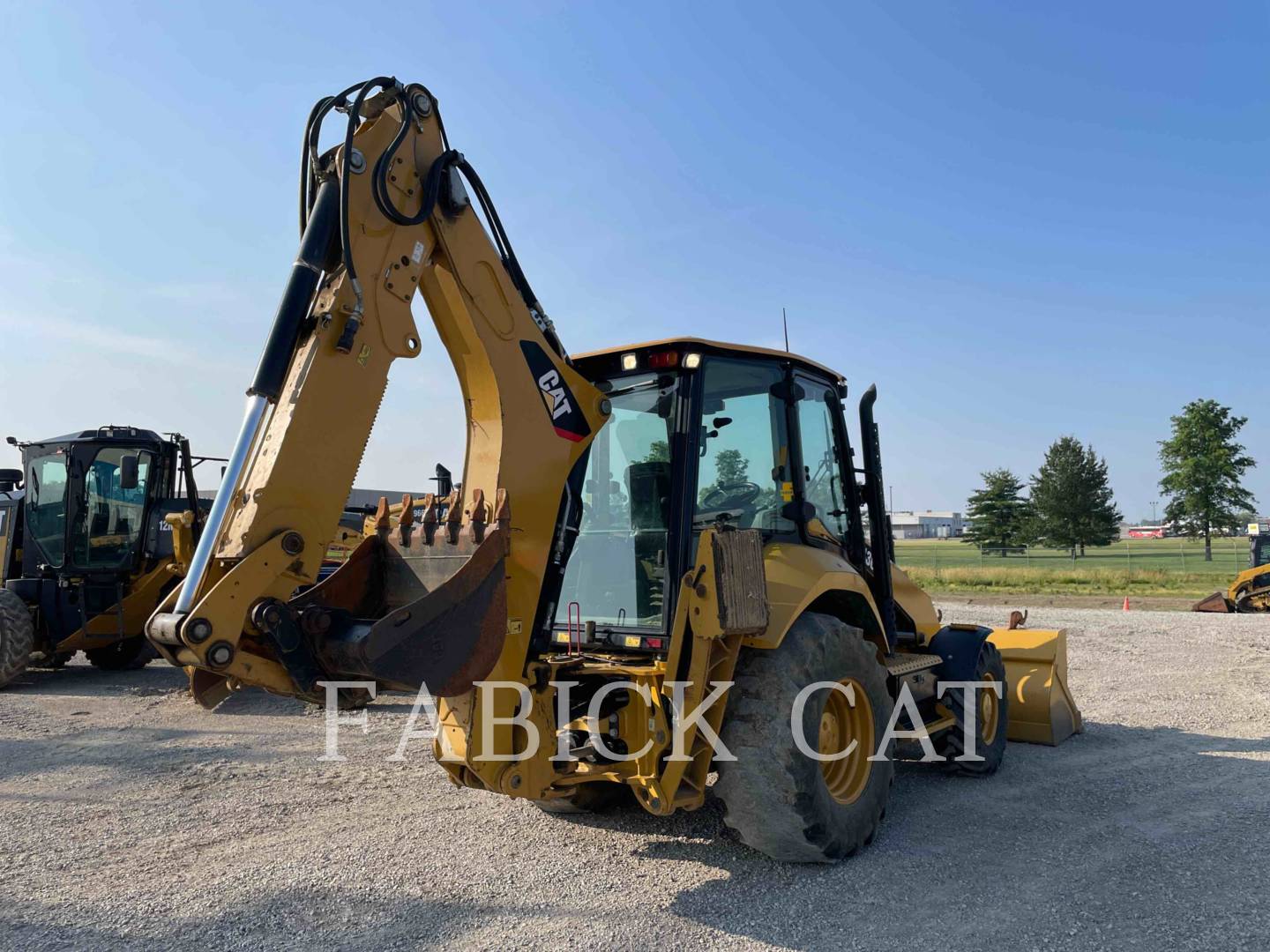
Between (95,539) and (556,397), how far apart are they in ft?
32.2

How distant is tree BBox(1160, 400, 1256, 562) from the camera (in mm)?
40000

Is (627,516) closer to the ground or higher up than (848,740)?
higher up

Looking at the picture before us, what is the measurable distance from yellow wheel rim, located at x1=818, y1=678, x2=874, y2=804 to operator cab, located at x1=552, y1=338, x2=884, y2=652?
3.00 feet

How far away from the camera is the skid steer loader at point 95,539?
458 inches

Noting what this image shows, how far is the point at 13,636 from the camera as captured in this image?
425 inches

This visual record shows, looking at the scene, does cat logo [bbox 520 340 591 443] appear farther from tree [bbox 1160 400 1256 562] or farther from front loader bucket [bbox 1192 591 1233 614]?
tree [bbox 1160 400 1256 562]

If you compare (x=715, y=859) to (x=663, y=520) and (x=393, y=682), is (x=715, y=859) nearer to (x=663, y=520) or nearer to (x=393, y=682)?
(x=663, y=520)

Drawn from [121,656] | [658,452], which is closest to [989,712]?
[658,452]

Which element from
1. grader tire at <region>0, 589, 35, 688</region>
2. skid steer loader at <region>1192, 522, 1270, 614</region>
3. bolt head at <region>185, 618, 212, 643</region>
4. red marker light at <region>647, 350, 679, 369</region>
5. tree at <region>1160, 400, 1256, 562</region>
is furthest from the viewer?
tree at <region>1160, 400, 1256, 562</region>

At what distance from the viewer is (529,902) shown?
4320 millimetres

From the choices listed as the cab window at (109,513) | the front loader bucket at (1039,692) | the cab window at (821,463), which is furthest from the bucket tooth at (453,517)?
the cab window at (109,513)

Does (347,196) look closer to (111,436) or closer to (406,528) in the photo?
(406,528)

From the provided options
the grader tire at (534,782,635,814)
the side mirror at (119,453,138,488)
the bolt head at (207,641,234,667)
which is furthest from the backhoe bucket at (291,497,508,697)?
the side mirror at (119,453,138,488)

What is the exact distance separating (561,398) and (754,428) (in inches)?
47.0
